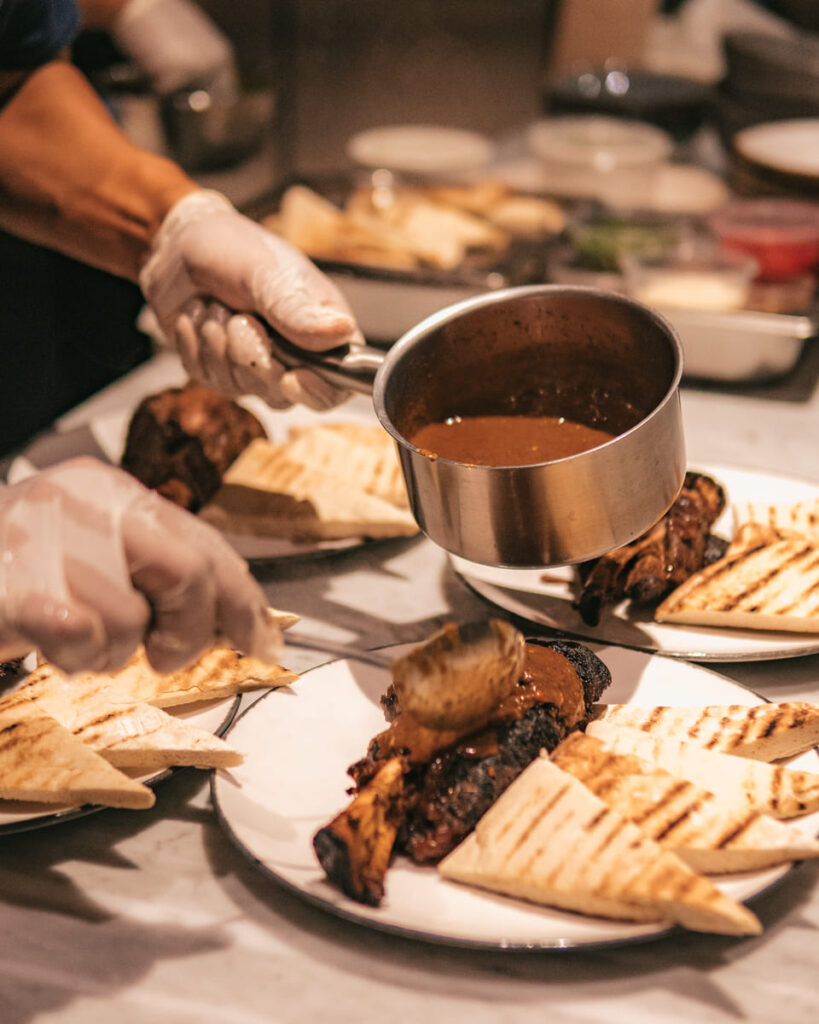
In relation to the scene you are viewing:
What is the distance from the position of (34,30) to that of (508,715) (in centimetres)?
197

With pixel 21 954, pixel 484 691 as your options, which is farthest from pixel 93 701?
pixel 484 691

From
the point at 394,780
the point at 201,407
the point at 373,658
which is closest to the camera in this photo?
the point at 394,780

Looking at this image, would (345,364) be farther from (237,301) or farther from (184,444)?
(184,444)

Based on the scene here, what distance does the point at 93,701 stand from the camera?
1.69 meters

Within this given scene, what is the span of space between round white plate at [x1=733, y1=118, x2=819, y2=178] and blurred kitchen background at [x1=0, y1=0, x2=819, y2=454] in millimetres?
43

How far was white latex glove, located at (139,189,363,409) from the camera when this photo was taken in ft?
7.11

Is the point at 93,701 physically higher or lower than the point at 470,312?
lower

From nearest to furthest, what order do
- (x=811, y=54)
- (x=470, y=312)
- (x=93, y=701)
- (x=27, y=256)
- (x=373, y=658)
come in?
1. (x=93, y=701)
2. (x=373, y=658)
3. (x=470, y=312)
4. (x=27, y=256)
5. (x=811, y=54)

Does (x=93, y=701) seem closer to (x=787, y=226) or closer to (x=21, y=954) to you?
(x=21, y=954)

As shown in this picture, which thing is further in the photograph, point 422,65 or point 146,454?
point 422,65

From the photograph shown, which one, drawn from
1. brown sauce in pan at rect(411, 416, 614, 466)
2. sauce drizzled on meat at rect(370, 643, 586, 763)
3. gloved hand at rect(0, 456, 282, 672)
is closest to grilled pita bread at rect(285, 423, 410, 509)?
brown sauce in pan at rect(411, 416, 614, 466)

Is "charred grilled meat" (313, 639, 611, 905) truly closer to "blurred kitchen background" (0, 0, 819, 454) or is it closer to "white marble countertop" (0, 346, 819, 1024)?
"white marble countertop" (0, 346, 819, 1024)

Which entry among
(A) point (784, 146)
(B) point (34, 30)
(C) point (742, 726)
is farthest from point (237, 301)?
(A) point (784, 146)

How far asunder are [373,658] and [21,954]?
710mm
